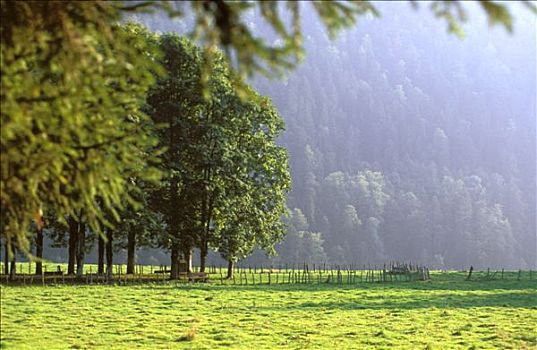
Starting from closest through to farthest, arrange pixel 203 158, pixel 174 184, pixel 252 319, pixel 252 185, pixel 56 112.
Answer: pixel 56 112, pixel 252 319, pixel 203 158, pixel 174 184, pixel 252 185

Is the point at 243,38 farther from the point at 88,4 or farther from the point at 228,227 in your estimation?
the point at 228,227

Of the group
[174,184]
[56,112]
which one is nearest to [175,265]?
[174,184]

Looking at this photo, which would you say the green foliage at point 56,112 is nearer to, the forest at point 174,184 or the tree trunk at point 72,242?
the forest at point 174,184

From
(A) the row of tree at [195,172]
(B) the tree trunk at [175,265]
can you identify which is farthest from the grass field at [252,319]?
A: (A) the row of tree at [195,172]

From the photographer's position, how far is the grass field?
64.2ft

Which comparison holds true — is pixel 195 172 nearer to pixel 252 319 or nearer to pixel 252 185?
pixel 252 185

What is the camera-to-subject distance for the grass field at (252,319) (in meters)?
19.6

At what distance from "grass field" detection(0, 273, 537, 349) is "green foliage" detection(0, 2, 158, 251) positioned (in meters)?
12.3

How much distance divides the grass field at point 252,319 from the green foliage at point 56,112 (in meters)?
12.3

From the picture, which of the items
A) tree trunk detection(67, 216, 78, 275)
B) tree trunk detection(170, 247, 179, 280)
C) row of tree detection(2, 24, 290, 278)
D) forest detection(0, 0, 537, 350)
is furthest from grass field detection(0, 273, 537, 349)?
tree trunk detection(67, 216, 78, 275)

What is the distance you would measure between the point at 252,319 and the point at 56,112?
19527 mm

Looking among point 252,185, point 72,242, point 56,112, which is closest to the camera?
point 56,112

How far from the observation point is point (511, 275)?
66500mm

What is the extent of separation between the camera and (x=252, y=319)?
24.8m
